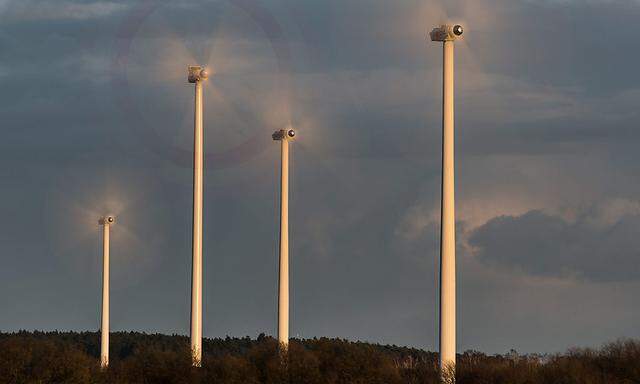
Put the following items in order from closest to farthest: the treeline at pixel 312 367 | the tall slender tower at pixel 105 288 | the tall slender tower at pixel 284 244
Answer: the treeline at pixel 312 367 → the tall slender tower at pixel 284 244 → the tall slender tower at pixel 105 288

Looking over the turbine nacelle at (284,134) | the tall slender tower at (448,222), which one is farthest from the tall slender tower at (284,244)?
the tall slender tower at (448,222)

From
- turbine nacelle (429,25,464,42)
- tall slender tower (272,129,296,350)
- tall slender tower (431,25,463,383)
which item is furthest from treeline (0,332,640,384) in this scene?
turbine nacelle (429,25,464,42)

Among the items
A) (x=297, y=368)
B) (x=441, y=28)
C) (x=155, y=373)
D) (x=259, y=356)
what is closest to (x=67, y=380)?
(x=155, y=373)

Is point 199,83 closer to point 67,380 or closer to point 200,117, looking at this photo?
point 200,117

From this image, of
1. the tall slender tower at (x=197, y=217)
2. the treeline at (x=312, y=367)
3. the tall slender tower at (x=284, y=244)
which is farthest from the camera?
the tall slender tower at (x=284, y=244)

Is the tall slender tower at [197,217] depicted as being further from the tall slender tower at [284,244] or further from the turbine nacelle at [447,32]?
the turbine nacelle at [447,32]

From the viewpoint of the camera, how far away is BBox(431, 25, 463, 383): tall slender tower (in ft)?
185

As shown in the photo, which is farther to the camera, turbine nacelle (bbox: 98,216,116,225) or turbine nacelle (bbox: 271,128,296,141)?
turbine nacelle (bbox: 98,216,116,225)

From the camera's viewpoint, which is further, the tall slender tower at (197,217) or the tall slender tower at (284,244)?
the tall slender tower at (284,244)

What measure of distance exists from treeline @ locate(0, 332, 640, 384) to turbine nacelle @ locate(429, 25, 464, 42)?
57.0ft

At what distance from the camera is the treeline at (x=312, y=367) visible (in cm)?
6750

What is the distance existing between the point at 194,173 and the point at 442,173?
2481 centimetres

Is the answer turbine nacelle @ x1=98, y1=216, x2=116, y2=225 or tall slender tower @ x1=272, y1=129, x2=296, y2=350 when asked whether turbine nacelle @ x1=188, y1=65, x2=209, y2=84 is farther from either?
turbine nacelle @ x1=98, y1=216, x2=116, y2=225

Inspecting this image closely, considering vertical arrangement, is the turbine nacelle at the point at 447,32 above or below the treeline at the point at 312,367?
above
